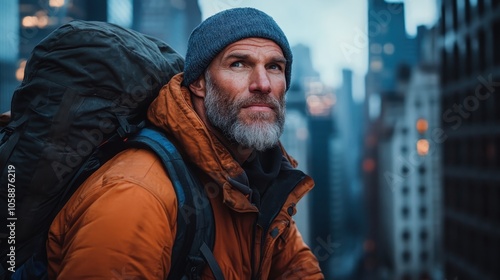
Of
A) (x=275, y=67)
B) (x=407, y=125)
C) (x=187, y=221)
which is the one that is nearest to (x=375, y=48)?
(x=407, y=125)

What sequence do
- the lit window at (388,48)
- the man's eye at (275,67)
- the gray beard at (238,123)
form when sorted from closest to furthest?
the gray beard at (238,123), the man's eye at (275,67), the lit window at (388,48)

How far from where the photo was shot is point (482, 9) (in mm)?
33938

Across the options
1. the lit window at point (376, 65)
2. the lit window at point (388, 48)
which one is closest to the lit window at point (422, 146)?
the lit window at point (388, 48)

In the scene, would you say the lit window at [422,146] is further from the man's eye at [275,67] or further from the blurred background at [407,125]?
the man's eye at [275,67]

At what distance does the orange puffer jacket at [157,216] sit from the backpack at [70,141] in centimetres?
9

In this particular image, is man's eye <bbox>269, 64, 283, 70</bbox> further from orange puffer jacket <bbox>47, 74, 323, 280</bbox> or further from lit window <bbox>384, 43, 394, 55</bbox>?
lit window <bbox>384, 43, 394, 55</bbox>

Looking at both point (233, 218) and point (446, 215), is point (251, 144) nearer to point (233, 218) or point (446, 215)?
point (233, 218)

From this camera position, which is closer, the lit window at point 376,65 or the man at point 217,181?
the man at point 217,181

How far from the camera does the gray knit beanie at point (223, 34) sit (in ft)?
9.42

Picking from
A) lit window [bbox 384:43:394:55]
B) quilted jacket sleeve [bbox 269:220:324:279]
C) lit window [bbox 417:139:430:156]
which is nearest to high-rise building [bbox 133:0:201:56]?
lit window [bbox 417:139:430:156]

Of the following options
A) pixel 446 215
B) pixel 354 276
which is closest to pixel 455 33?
pixel 446 215

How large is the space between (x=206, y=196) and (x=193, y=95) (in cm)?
101

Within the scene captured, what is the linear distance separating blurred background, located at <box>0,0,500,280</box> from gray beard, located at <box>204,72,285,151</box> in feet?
10.4

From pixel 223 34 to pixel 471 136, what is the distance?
39024mm
